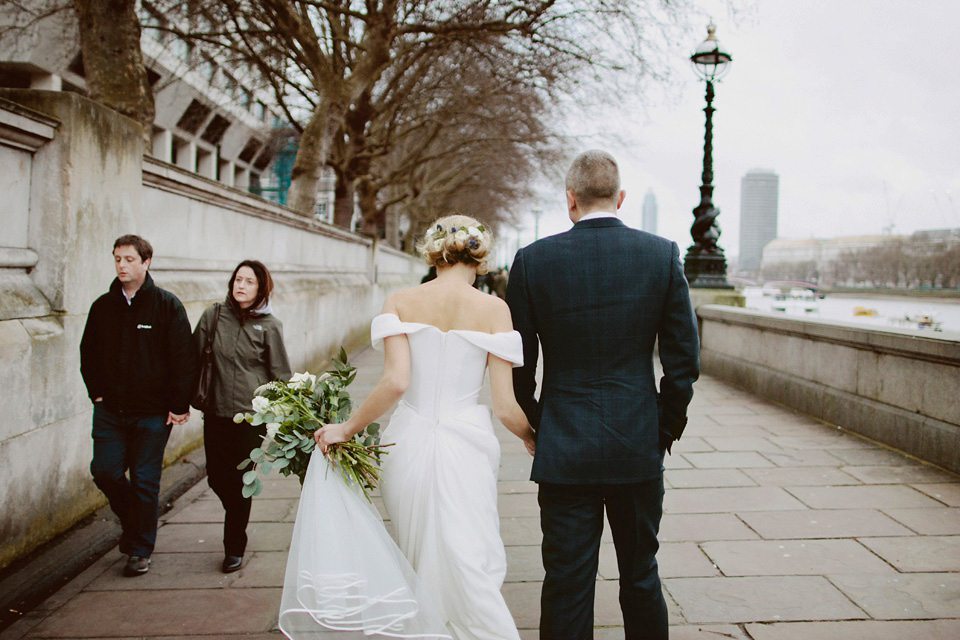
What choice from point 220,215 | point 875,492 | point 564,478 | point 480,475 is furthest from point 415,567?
point 220,215

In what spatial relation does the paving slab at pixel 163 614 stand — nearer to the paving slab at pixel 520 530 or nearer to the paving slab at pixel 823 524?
the paving slab at pixel 520 530

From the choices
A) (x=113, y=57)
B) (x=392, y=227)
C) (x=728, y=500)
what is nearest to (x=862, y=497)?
(x=728, y=500)

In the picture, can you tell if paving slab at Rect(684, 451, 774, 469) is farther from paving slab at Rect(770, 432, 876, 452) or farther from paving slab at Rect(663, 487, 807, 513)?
paving slab at Rect(663, 487, 807, 513)

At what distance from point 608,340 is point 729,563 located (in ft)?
7.21

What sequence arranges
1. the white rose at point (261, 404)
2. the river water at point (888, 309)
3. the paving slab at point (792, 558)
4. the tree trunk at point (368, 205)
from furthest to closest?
1. the river water at point (888, 309)
2. the tree trunk at point (368, 205)
3. the paving slab at point (792, 558)
4. the white rose at point (261, 404)

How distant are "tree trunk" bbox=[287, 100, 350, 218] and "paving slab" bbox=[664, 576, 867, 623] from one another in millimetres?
11717

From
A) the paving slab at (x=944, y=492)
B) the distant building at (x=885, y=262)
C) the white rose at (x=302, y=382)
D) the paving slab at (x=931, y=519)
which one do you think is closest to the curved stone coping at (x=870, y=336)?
the paving slab at (x=944, y=492)

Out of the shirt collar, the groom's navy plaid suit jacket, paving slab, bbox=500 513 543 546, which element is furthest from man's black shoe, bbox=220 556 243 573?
the shirt collar

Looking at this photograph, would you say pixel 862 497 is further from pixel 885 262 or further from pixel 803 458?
pixel 885 262

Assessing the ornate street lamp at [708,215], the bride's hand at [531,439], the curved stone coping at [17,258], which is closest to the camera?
the bride's hand at [531,439]

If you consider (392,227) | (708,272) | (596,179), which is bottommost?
(596,179)

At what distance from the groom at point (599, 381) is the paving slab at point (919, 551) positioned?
2.16 meters

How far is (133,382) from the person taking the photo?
404 centimetres

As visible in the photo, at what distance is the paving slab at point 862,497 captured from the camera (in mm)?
5188
